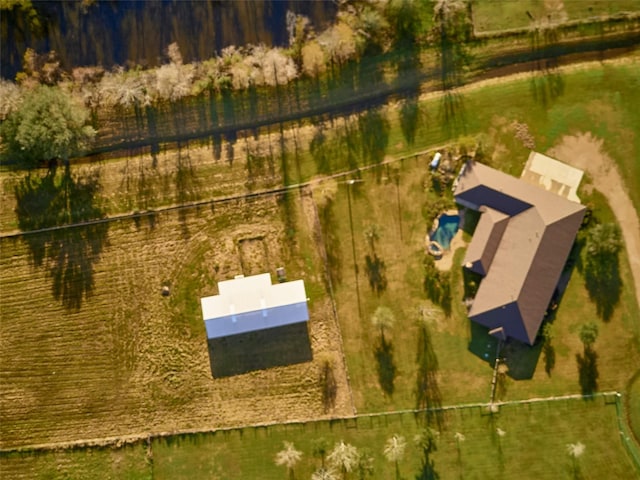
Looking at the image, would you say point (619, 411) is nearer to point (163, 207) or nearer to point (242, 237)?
point (242, 237)

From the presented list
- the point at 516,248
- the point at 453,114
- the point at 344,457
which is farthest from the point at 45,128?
the point at 516,248

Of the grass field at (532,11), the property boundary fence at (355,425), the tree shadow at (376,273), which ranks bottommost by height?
the property boundary fence at (355,425)

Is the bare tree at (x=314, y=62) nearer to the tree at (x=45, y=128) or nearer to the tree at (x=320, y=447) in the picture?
the tree at (x=45, y=128)

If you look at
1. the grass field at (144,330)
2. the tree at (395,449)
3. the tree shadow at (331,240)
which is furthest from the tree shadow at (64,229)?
the tree at (395,449)

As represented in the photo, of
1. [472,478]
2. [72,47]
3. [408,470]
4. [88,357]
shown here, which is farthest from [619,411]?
[72,47]

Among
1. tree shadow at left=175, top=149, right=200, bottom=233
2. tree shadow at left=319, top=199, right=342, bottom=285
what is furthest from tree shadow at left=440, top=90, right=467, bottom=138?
tree shadow at left=175, top=149, right=200, bottom=233
